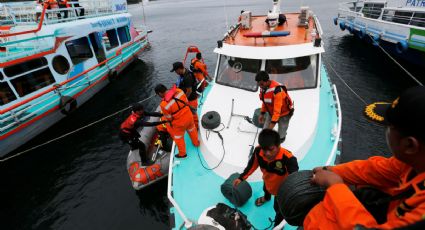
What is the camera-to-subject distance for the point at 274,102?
4160mm

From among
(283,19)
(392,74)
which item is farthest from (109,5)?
(392,74)

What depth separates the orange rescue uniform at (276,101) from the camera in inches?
161

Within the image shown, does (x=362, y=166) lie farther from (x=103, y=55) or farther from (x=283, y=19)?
(x=103, y=55)

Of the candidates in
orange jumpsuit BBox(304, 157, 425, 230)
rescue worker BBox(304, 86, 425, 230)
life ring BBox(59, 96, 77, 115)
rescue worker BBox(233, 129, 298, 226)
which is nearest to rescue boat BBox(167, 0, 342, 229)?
rescue worker BBox(233, 129, 298, 226)

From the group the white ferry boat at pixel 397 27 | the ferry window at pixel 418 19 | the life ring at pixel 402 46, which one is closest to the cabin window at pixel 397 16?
the white ferry boat at pixel 397 27

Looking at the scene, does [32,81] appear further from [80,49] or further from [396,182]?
[396,182]

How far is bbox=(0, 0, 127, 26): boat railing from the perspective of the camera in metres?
11.3

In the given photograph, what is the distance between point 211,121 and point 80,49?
37.3ft

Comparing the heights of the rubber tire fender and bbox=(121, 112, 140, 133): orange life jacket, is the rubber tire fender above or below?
above

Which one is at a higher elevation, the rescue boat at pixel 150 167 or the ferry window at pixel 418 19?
the ferry window at pixel 418 19

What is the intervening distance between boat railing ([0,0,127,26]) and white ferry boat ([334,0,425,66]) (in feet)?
56.1

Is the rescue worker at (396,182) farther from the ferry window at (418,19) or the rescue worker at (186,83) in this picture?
the ferry window at (418,19)

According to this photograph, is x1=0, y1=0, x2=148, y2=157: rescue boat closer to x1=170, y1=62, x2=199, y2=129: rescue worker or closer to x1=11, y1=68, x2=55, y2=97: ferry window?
x1=11, y1=68, x2=55, y2=97: ferry window

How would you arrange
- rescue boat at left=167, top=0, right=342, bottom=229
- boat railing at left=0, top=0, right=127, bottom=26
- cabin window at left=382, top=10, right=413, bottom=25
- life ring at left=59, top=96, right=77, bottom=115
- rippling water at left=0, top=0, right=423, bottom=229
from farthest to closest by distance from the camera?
1. cabin window at left=382, top=10, right=413, bottom=25
2. boat railing at left=0, top=0, right=127, bottom=26
3. life ring at left=59, top=96, right=77, bottom=115
4. rippling water at left=0, top=0, right=423, bottom=229
5. rescue boat at left=167, top=0, right=342, bottom=229
